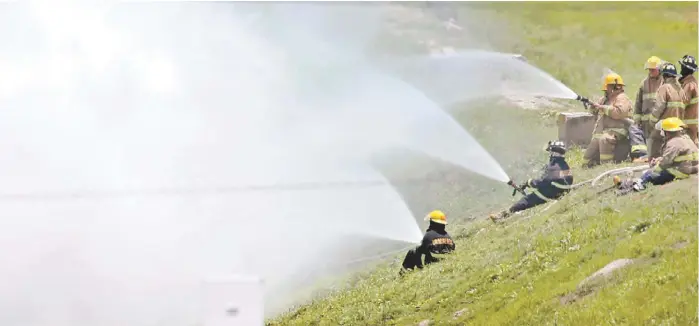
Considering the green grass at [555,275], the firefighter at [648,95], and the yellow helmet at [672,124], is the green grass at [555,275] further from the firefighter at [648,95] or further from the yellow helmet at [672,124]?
the firefighter at [648,95]

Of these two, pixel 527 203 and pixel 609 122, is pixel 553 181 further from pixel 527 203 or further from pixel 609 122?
pixel 609 122

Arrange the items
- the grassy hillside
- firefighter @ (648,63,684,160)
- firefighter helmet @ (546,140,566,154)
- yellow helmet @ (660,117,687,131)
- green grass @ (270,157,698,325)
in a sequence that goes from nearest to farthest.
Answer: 1. green grass @ (270,157,698,325)
2. the grassy hillside
3. yellow helmet @ (660,117,687,131)
4. firefighter @ (648,63,684,160)
5. firefighter helmet @ (546,140,566,154)

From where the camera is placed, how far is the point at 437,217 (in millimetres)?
8289

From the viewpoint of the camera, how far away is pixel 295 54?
8047mm

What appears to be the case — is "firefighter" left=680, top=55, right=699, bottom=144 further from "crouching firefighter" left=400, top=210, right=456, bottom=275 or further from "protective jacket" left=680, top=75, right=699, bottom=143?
"crouching firefighter" left=400, top=210, right=456, bottom=275

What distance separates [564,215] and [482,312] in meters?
1.19

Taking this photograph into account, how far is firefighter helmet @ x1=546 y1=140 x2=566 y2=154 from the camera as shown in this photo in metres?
8.51

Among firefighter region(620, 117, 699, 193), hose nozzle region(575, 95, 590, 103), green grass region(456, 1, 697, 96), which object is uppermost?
green grass region(456, 1, 697, 96)

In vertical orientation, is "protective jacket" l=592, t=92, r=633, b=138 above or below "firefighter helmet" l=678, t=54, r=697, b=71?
below

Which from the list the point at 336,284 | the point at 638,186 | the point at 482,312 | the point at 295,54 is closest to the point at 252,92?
the point at 295,54

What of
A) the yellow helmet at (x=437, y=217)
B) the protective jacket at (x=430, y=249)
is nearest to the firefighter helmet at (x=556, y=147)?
the yellow helmet at (x=437, y=217)

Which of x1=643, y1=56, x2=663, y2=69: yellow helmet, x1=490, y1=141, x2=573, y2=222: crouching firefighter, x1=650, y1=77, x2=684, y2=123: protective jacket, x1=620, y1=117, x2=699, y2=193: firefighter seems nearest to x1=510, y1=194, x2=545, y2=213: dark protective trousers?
x1=490, y1=141, x2=573, y2=222: crouching firefighter

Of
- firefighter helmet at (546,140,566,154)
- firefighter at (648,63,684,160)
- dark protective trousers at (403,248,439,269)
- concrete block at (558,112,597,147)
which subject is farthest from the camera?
concrete block at (558,112,597,147)

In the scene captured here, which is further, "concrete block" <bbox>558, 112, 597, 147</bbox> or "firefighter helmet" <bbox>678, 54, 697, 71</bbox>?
"concrete block" <bbox>558, 112, 597, 147</bbox>
